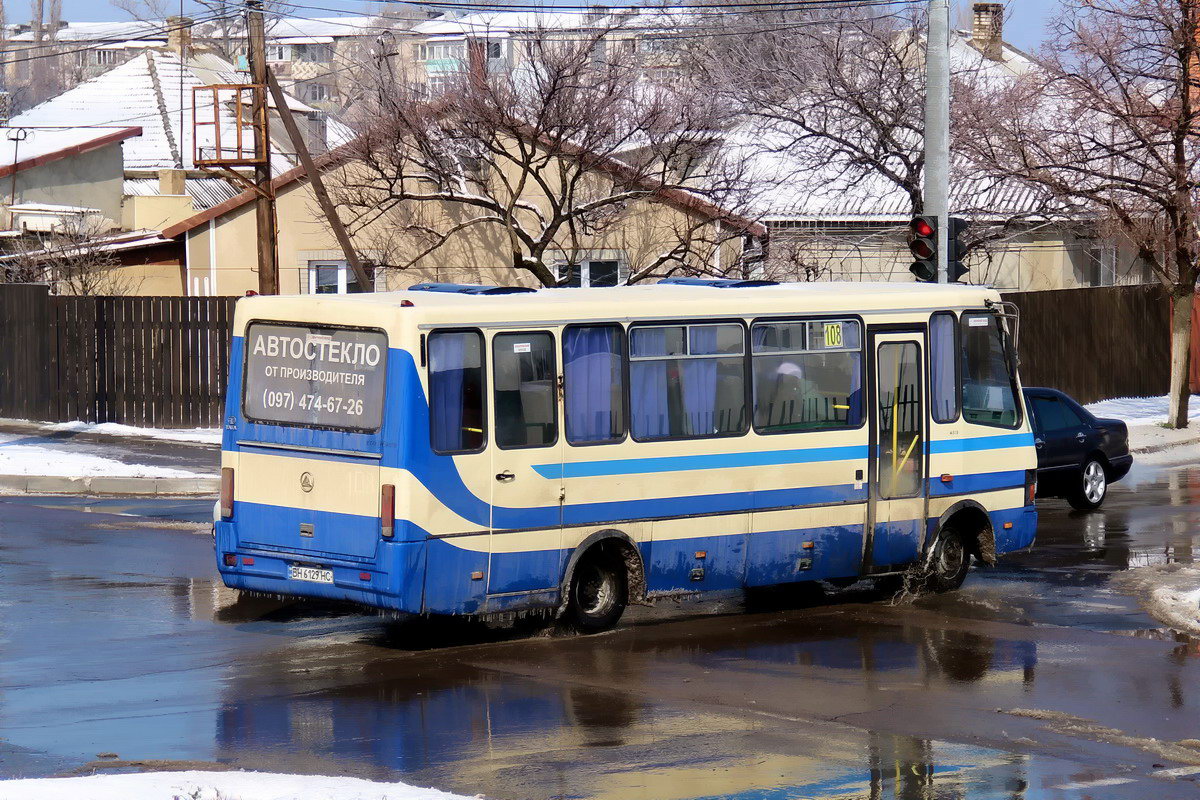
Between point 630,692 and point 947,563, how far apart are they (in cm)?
493

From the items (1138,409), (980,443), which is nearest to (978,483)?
(980,443)

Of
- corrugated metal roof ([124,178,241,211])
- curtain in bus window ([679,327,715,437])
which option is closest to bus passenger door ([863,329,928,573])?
curtain in bus window ([679,327,715,437])

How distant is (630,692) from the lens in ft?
32.3

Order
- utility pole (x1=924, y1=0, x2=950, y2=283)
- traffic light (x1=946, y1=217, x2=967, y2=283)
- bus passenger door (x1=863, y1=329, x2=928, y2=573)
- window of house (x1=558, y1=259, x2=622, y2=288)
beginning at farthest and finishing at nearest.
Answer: window of house (x1=558, y1=259, x2=622, y2=288) < utility pole (x1=924, y1=0, x2=950, y2=283) < traffic light (x1=946, y1=217, x2=967, y2=283) < bus passenger door (x1=863, y1=329, x2=928, y2=573)

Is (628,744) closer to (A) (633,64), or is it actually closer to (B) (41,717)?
(B) (41,717)

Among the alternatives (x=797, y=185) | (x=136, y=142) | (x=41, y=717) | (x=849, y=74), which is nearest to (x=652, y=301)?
(x=41, y=717)

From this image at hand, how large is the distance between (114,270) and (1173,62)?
2035 cm

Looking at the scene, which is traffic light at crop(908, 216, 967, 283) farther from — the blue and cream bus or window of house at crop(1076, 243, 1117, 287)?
window of house at crop(1076, 243, 1117, 287)

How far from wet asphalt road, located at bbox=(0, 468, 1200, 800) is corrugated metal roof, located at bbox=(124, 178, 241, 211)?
35851 millimetres

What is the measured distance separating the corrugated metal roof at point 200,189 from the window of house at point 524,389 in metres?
38.4

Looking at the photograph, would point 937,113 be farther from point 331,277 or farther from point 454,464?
point 331,277

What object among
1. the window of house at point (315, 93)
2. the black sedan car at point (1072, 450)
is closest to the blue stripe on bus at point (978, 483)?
the black sedan car at point (1072, 450)

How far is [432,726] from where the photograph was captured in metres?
8.88

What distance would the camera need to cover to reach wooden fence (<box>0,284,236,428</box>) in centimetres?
2658
